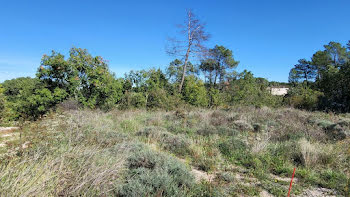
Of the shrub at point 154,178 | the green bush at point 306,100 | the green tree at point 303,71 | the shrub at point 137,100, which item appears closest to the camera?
the shrub at point 154,178

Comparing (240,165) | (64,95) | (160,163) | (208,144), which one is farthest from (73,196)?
(64,95)

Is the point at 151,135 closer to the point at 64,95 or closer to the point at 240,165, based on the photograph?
the point at 240,165

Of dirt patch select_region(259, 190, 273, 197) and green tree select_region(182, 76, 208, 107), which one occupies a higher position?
green tree select_region(182, 76, 208, 107)

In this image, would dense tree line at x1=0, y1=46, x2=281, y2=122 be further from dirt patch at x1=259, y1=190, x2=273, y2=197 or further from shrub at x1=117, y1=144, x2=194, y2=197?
dirt patch at x1=259, y1=190, x2=273, y2=197

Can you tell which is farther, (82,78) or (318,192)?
(82,78)

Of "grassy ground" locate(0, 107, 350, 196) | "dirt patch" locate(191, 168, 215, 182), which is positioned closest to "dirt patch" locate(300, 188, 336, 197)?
"grassy ground" locate(0, 107, 350, 196)

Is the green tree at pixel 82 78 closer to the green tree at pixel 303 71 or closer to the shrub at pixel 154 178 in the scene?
the shrub at pixel 154 178

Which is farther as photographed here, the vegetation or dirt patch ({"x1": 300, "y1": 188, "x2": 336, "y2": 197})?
dirt patch ({"x1": 300, "y1": 188, "x2": 336, "y2": 197})

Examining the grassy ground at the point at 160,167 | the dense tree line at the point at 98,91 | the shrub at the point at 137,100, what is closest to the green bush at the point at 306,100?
the dense tree line at the point at 98,91

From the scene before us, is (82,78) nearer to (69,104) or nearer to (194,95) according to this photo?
(69,104)

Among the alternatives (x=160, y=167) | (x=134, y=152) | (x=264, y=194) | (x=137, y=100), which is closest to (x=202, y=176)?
(x=160, y=167)

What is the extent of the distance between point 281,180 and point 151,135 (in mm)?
3835

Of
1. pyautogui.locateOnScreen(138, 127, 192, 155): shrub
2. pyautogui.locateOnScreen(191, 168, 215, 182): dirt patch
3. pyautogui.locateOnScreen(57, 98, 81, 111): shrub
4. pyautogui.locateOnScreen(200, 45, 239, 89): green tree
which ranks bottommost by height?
pyautogui.locateOnScreen(191, 168, 215, 182): dirt patch

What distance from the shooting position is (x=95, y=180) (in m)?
2.35
